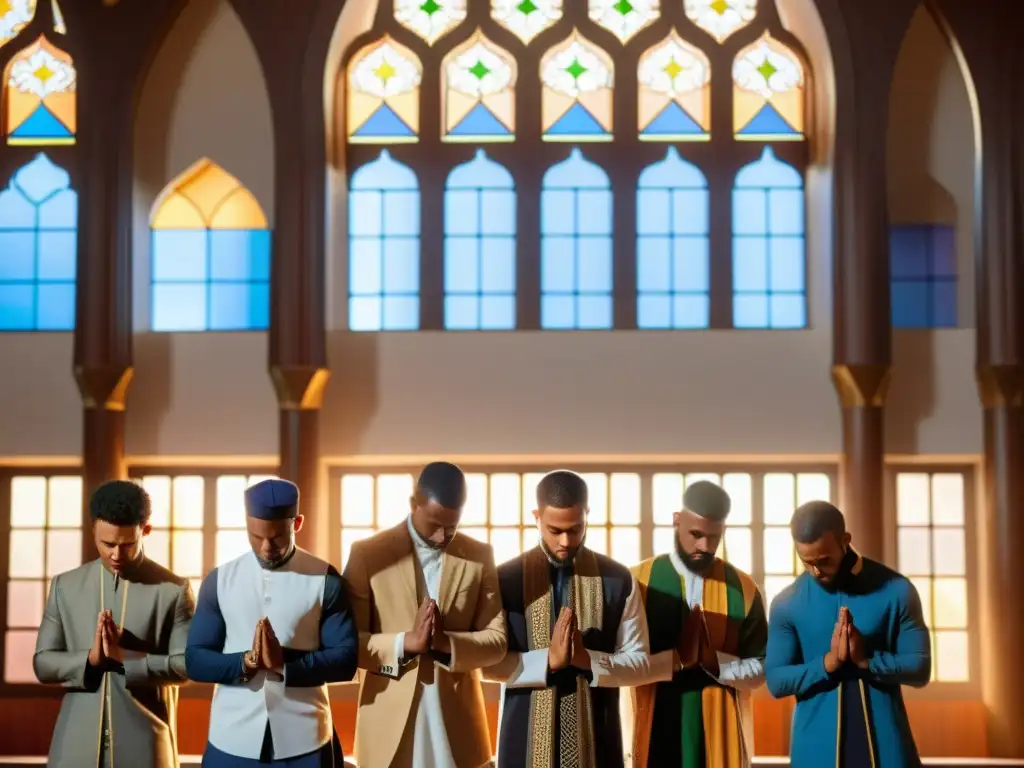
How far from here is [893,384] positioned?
829 centimetres

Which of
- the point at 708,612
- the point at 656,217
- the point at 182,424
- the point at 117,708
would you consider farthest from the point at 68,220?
the point at 708,612

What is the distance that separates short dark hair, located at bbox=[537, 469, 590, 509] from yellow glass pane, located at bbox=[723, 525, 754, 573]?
4.70m

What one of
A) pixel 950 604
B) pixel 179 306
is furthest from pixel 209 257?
pixel 950 604

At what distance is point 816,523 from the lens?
149 inches

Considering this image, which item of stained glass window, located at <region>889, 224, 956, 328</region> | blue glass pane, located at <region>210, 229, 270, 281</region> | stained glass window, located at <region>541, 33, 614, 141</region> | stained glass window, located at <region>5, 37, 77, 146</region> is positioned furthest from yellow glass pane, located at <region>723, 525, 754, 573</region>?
stained glass window, located at <region>5, 37, 77, 146</region>

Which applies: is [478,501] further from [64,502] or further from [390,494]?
[64,502]

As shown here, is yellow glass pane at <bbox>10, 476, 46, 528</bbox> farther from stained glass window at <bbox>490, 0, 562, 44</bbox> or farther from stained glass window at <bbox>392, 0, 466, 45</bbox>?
stained glass window at <bbox>490, 0, 562, 44</bbox>

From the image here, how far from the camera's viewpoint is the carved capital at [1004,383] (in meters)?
7.88

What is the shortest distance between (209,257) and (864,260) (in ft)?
14.3

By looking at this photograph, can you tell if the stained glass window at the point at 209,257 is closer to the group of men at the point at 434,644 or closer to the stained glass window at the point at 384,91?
the stained glass window at the point at 384,91

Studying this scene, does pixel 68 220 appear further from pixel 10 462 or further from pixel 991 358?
pixel 991 358

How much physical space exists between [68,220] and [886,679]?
6717mm

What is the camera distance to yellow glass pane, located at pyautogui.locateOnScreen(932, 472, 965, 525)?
8406mm

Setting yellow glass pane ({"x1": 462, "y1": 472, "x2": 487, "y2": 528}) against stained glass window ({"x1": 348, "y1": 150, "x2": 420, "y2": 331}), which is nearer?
yellow glass pane ({"x1": 462, "y1": 472, "x2": 487, "y2": 528})
